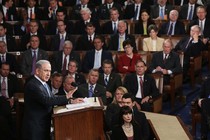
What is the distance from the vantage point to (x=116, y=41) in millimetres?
6855

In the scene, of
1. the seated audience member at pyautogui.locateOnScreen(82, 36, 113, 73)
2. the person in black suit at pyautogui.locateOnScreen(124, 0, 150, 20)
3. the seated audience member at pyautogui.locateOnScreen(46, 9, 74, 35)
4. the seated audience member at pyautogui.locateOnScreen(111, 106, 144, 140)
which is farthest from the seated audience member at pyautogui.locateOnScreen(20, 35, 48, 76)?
the seated audience member at pyautogui.locateOnScreen(111, 106, 144, 140)

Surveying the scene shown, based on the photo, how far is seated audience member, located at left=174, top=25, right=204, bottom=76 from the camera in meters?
6.38

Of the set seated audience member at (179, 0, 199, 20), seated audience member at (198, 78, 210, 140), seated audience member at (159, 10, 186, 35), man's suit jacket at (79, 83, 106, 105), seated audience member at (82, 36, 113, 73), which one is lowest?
seated audience member at (198, 78, 210, 140)

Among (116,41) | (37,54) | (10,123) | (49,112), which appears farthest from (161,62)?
(49,112)

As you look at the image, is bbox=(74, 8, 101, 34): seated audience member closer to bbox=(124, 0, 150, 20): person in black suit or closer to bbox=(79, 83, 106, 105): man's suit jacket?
bbox=(124, 0, 150, 20): person in black suit

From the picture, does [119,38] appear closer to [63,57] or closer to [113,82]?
[63,57]

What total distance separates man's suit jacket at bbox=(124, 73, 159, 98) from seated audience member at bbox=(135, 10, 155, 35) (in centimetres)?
189

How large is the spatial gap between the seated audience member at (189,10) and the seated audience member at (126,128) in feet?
13.2

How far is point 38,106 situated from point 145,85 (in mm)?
2143

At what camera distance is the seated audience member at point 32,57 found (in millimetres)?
6395

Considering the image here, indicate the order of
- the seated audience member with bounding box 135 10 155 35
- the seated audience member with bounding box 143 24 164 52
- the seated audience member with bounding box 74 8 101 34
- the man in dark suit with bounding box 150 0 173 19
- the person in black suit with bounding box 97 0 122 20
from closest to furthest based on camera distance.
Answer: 1. the seated audience member with bounding box 143 24 164 52
2. the seated audience member with bounding box 135 10 155 35
3. the seated audience member with bounding box 74 8 101 34
4. the man in dark suit with bounding box 150 0 173 19
5. the person in black suit with bounding box 97 0 122 20

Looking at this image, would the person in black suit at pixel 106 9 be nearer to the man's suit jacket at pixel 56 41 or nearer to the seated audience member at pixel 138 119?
the man's suit jacket at pixel 56 41

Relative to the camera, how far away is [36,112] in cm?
363

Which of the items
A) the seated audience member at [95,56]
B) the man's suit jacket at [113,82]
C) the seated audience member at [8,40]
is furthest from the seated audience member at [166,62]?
the seated audience member at [8,40]
